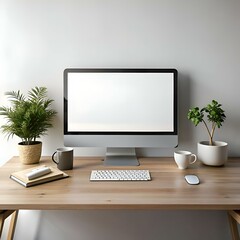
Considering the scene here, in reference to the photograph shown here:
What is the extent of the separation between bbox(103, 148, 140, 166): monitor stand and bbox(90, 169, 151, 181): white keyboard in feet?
0.42

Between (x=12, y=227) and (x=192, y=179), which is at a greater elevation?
(x=192, y=179)

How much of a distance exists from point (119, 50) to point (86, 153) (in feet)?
2.26

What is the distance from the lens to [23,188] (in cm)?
110

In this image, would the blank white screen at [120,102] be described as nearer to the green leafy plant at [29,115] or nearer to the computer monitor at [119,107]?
the computer monitor at [119,107]

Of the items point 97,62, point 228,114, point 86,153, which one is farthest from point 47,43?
point 228,114

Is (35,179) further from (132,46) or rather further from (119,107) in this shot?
(132,46)

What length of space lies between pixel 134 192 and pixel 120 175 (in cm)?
19

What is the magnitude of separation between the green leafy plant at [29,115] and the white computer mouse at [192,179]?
2.84 feet

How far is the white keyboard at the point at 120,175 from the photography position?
1.18 meters

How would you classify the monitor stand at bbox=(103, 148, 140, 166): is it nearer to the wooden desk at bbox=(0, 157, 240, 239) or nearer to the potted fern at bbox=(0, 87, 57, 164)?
the wooden desk at bbox=(0, 157, 240, 239)

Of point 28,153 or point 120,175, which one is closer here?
point 120,175

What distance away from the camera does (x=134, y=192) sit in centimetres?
105

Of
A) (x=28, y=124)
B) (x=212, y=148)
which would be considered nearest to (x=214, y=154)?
(x=212, y=148)

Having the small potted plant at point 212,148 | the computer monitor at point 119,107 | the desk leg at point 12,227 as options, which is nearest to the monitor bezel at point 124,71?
the computer monitor at point 119,107
